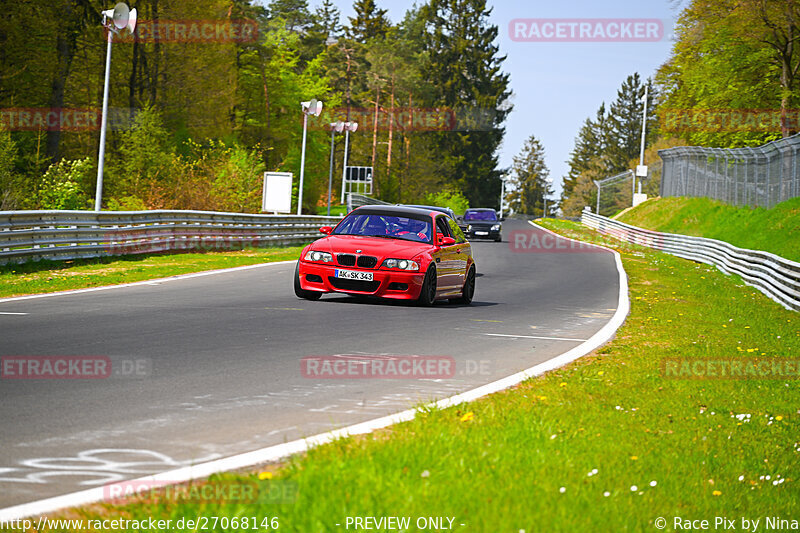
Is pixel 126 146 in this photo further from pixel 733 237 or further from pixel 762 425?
pixel 762 425

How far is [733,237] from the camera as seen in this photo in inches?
1571

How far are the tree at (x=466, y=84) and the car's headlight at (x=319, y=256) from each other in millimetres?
98791

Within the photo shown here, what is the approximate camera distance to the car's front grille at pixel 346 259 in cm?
1423

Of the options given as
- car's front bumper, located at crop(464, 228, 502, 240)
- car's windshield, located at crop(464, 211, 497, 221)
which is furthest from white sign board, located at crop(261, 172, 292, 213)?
car's windshield, located at crop(464, 211, 497, 221)

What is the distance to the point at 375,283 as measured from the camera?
1428 centimetres

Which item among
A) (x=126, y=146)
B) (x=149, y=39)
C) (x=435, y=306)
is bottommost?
(x=435, y=306)

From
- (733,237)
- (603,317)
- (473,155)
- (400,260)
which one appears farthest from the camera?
(473,155)

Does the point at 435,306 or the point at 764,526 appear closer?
the point at 764,526

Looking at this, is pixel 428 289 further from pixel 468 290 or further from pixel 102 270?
pixel 102 270

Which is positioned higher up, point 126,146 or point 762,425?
point 126,146

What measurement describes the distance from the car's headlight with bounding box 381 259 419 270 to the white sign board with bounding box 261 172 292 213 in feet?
76.3

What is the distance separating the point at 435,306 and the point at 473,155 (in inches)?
4213

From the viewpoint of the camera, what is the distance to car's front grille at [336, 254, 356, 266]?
560 inches

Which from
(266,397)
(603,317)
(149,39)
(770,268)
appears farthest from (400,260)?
(149,39)
